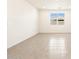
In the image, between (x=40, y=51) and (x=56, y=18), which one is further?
(x=56, y=18)

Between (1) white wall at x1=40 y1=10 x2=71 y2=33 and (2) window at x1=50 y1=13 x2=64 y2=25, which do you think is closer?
(1) white wall at x1=40 y1=10 x2=71 y2=33

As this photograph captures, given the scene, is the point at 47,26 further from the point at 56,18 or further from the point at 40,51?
the point at 40,51

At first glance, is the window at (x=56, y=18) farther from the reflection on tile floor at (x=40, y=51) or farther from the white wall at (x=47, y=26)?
the reflection on tile floor at (x=40, y=51)

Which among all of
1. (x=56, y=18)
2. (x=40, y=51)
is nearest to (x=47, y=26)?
(x=56, y=18)

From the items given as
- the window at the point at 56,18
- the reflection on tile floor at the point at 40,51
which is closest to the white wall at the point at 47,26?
the window at the point at 56,18

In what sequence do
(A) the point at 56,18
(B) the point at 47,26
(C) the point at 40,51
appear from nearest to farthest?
(C) the point at 40,51, (B) the point at 47,26, (A) the point at 56,18

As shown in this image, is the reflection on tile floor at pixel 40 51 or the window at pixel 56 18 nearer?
the reflection on tile floor at pixel 40 51

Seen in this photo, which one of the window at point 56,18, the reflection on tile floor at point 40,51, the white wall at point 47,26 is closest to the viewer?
the reflection on tile floor at point 40,51

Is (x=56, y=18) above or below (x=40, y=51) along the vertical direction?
above

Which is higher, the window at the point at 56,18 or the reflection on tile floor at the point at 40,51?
the window at the point at 56,18

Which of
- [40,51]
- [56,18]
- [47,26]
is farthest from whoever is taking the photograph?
[56,18]

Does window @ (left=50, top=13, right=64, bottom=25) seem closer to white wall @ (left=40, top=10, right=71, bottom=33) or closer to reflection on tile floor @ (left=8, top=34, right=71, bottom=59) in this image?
white wall @ (left=40, top=10, right=71, bottom=33)

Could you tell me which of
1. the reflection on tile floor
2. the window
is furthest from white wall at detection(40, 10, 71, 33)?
the reflection on tile floor
